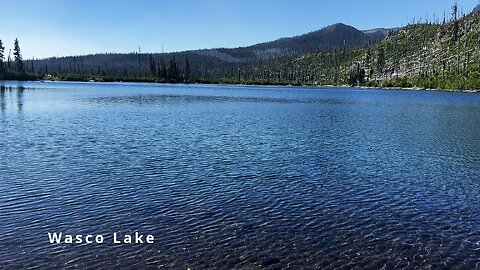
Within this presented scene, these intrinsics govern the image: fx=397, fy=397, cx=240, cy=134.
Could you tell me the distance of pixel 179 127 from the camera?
4372 centimetres

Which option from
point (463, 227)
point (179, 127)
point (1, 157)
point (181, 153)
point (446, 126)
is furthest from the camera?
point (446, 126)

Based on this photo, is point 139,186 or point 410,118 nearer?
point 139,186

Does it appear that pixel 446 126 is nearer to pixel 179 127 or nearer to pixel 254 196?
pixel 179 127

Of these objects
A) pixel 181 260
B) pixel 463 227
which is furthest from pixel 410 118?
pixel 181 260

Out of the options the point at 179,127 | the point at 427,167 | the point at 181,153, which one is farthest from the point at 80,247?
the point at 179,127

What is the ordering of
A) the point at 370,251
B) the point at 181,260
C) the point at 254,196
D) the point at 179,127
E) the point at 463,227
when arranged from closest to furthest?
the point at 181,260
the point at 370,251
the point at 463,227
the point at 254,196
the point at 179,127

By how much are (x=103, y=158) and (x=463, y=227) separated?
2066cm

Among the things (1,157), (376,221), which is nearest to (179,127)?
(1,157)

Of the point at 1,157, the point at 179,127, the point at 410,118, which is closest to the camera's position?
the point at 1,157

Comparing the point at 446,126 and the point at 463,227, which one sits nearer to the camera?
the point at 463,227

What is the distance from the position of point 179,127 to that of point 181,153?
1566 cm

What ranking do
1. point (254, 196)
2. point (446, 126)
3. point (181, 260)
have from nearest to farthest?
point (181, 260)
point (254, 196)
point (446, 126)

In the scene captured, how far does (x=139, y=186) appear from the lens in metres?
19.9

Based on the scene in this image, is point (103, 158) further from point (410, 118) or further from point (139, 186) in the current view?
point (410, 118)
